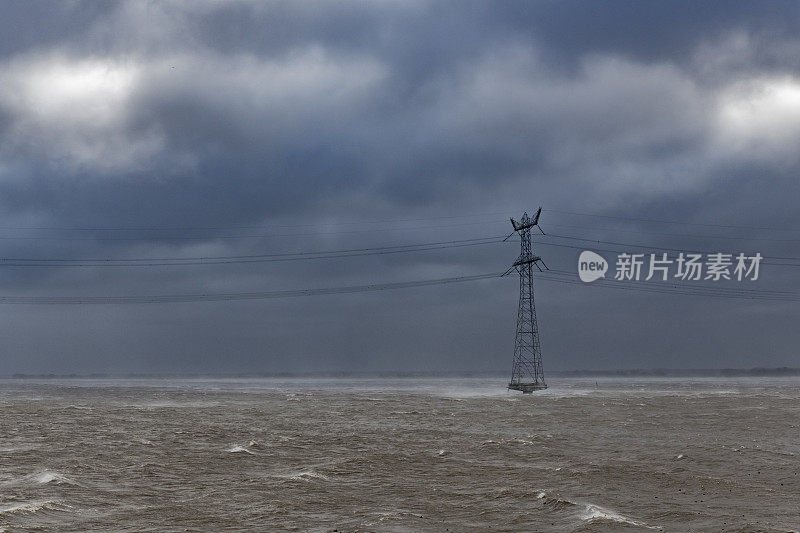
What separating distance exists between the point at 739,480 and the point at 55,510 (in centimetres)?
2665

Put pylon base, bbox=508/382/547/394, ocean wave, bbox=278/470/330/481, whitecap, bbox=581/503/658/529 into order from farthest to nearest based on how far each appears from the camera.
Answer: pylon base, bbox=508/382/547/394
ocean wave, bbox=278/470/330/481
whitecap, bbox=581/503/658/529

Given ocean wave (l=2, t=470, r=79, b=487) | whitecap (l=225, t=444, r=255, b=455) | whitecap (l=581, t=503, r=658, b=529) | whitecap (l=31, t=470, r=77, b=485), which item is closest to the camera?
whitecap (l=581, t=503, r=658, b=529)

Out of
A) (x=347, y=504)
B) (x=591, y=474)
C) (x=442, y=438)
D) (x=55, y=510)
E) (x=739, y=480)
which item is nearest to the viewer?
(x=55, y=510)

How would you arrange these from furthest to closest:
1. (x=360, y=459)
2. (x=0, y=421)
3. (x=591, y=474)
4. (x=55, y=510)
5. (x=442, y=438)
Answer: (x=0, y=421) → (x=442, y=438) → (x=360, y=459) → (x=591, y=474) → (x=55, y=510)

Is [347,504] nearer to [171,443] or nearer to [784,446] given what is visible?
[171,443]

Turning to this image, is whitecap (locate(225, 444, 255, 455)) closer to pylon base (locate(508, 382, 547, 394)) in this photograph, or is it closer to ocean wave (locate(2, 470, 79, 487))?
ocean wave (locate(2, 470, 79, 487))

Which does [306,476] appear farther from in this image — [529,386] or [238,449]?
[529,386]

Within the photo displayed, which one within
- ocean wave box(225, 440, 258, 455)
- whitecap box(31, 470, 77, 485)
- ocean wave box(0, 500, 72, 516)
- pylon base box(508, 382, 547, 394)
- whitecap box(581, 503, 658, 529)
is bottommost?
pylon base box(508, 382, 547, 394)

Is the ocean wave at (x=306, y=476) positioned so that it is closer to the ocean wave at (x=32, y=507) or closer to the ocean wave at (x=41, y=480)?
the ocean wave at (x=41, y=480)

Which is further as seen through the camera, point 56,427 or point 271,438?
point 56,427

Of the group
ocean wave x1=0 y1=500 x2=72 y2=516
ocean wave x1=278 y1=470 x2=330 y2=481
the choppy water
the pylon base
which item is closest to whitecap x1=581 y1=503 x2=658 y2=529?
the choppy water

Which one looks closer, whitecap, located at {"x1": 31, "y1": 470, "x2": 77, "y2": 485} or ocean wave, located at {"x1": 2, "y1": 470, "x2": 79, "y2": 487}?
ocean wave, located at {"x1": 2, "y1": 470, "x2": 79, "y2": 487}

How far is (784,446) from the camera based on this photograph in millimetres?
41938

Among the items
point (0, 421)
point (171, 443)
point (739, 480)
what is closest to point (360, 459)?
point (171, 443)
